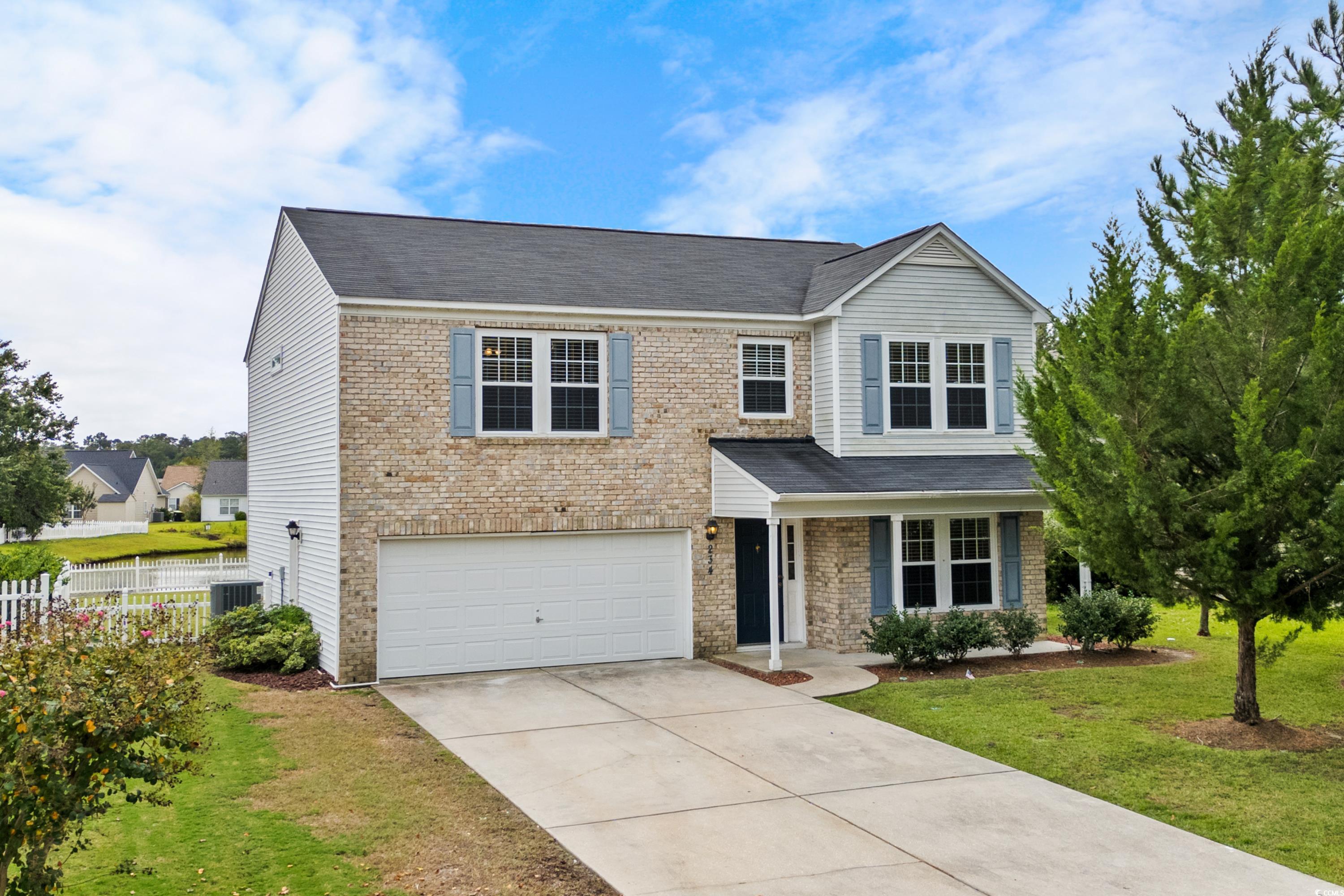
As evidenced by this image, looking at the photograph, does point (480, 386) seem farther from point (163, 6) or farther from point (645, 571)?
point (163, 6)

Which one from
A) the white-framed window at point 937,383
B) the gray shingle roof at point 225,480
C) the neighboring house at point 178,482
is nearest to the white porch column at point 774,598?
the white-framed window at point 937,383

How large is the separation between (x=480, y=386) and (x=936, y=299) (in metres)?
7.89

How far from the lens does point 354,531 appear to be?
45.4 feet

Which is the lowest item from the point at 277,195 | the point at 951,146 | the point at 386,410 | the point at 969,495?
the point at 969,495

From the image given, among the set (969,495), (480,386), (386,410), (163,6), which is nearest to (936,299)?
(969,495)

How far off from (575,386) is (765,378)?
333 centimetres

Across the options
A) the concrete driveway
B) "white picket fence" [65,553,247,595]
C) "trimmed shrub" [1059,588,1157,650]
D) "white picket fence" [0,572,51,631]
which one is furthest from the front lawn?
"white picket fence" [65,553,247,595]

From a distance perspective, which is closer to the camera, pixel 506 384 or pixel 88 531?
pixel 506 384

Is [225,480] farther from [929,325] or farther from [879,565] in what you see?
[929,325]

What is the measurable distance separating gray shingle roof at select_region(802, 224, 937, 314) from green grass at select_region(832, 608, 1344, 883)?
21.4 feet

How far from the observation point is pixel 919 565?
52.8 ft

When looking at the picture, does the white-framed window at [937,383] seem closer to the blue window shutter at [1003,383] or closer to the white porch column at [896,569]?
the blue window shutter at [1003,383]

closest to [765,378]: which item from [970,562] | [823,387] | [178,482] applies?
[823,387]

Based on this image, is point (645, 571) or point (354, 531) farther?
point (645, 571)
